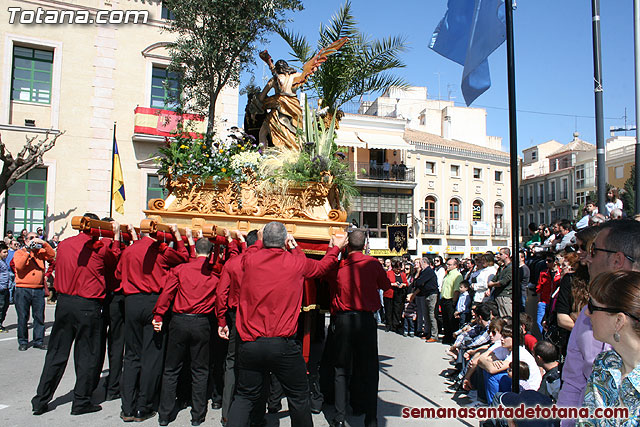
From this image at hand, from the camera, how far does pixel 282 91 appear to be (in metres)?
8.19

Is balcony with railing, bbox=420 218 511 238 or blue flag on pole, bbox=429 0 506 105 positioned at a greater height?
blue flag on pole, bbox=429 0 506 105

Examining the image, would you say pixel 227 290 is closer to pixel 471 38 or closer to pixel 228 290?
pixel 228 290

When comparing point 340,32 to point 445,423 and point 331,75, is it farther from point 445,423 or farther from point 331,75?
point 445,423

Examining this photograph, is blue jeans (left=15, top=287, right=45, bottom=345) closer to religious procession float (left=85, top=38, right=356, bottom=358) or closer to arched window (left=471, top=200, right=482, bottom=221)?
religious procession float (left=85, top=38, right=356, bottom=358)

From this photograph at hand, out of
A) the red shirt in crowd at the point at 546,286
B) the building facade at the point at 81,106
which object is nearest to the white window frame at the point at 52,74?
the building facade at the point at 81,106

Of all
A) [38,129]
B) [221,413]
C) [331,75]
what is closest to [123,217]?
[38,129]

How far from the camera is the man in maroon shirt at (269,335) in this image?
3.95 meters

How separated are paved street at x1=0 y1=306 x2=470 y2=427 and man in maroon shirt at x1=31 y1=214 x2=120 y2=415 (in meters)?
0.23

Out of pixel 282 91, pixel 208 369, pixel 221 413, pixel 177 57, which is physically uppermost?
pixel 177 57

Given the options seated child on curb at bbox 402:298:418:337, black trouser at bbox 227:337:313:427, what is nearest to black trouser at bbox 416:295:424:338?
seated child on curb at bbox 402:298:418:337

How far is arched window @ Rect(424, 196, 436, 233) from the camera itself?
35.9 metres

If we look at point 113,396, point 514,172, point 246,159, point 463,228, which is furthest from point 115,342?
point 463,228

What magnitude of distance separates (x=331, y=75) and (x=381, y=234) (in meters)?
24.6

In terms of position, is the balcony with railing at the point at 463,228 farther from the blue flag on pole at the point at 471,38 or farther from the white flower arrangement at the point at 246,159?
the blue flag on pole at the point at 471,38
